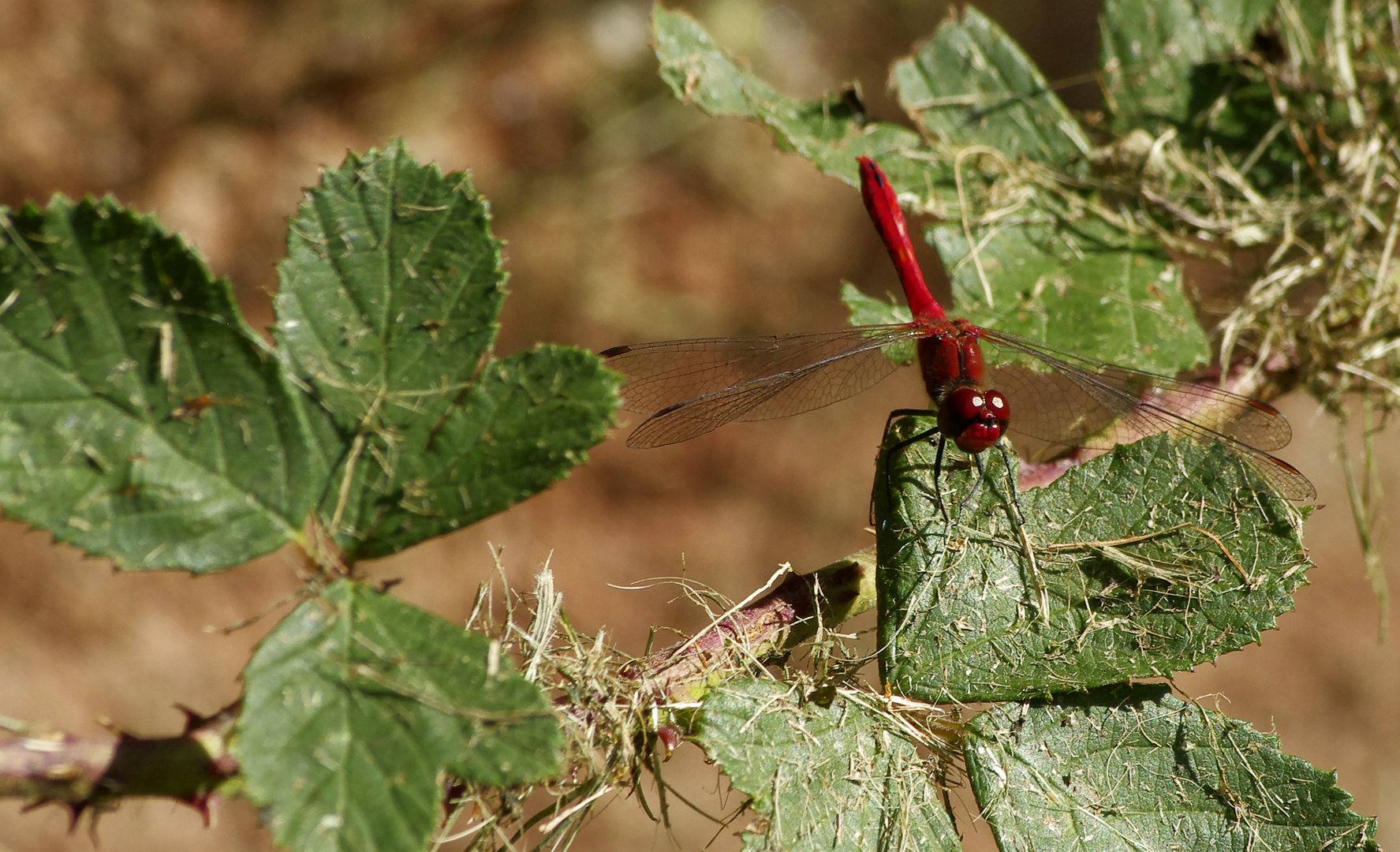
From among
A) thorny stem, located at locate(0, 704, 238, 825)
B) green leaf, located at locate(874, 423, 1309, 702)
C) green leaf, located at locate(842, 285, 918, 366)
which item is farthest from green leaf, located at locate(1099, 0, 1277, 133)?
thorny stem, located at locate(0, 704, 238, 825)

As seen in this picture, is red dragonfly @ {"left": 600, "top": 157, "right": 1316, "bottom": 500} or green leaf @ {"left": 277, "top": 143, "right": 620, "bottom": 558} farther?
red dragonfly @ {"left": 600, "top": 157, "right": 1316, "bottom": 500}

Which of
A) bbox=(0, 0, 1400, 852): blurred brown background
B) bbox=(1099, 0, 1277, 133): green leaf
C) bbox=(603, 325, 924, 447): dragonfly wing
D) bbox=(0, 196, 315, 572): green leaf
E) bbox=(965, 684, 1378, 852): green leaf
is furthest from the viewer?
bbox=(0, 0, 1400, 852): blurred brown background

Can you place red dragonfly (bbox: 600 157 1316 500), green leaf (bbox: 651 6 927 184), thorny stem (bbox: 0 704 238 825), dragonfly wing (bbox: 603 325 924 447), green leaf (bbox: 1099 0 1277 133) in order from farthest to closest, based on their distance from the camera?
dragonfly wing (bbox: 603 325 924 447) < green leaf (bbox: 1099 0 1277 133) < green leaf (bbox: 651 6 927 184) < red dragonfly (bbox: 600 157 1316 500) < thorny stem (bbox: 0 704 238 825)

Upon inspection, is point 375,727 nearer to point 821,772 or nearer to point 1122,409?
point 821,772

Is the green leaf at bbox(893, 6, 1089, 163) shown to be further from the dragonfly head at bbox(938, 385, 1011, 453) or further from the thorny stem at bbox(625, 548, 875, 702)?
the thorny stem at bbox(625, 548, 875, 702)

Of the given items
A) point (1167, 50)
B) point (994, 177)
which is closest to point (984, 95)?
point (994, 177)

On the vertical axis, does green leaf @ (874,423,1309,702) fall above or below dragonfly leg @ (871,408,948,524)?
below
